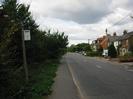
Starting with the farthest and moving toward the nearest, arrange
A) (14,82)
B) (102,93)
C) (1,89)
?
(102,93), (14,82), (1,89)

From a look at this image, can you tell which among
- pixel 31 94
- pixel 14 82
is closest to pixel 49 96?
pixel 31 94

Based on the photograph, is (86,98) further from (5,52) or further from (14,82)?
(5,52)

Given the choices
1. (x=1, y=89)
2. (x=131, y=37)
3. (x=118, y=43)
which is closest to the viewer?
(x=1, y=89)

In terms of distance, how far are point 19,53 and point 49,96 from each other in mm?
6673

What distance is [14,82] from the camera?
39.8ft

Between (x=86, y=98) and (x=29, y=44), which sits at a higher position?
(x=29, y=44)

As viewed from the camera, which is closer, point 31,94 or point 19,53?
point 31,94

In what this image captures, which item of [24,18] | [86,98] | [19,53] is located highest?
[24,18]

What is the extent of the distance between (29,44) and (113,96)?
1023 centimetres

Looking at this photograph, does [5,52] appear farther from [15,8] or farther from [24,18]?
[24,18]

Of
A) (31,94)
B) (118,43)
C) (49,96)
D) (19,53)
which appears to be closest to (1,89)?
(31,94)

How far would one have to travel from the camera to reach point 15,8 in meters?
19.1

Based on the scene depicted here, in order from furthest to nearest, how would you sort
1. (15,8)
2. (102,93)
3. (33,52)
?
1. (33,52)
2. (15,8)
3. (102,93)

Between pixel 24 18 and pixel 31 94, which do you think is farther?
pixel 24 18
